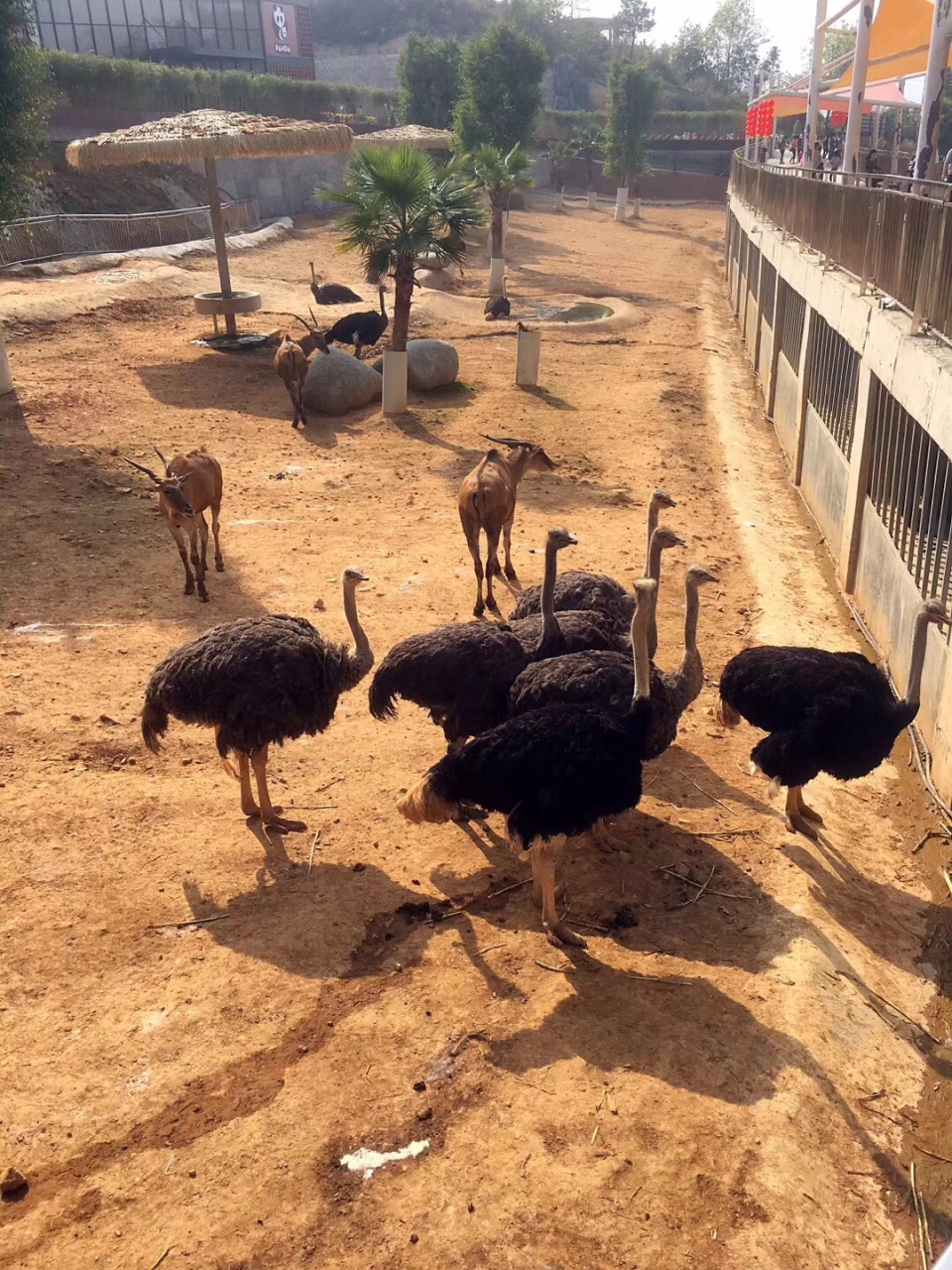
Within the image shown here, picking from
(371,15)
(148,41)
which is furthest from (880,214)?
(371,15)

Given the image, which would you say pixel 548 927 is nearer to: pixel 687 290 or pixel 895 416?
pixel 895 416

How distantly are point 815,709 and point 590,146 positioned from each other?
55.9 metres

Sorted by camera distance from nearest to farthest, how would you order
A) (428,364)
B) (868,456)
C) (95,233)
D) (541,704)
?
(541,704) < (868,456) < (428,364) < (95,233)

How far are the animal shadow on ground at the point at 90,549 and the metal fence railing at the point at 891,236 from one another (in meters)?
6.22

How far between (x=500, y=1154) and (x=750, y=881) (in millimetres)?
2515

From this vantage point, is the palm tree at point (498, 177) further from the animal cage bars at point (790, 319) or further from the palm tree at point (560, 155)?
the palm tree at point (560, 155)

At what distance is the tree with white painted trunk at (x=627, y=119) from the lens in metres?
48.1

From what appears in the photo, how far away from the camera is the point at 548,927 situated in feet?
18.5

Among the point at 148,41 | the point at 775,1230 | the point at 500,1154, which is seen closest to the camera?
the point at 775,1230

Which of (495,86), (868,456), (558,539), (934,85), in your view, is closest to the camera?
(558,539)

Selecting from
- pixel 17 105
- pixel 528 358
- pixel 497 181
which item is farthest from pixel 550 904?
pixel 497 181

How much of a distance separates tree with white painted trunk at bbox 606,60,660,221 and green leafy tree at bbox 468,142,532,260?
19.8m

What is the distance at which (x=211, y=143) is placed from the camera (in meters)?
18.2

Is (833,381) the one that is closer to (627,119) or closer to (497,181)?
(497,181)
